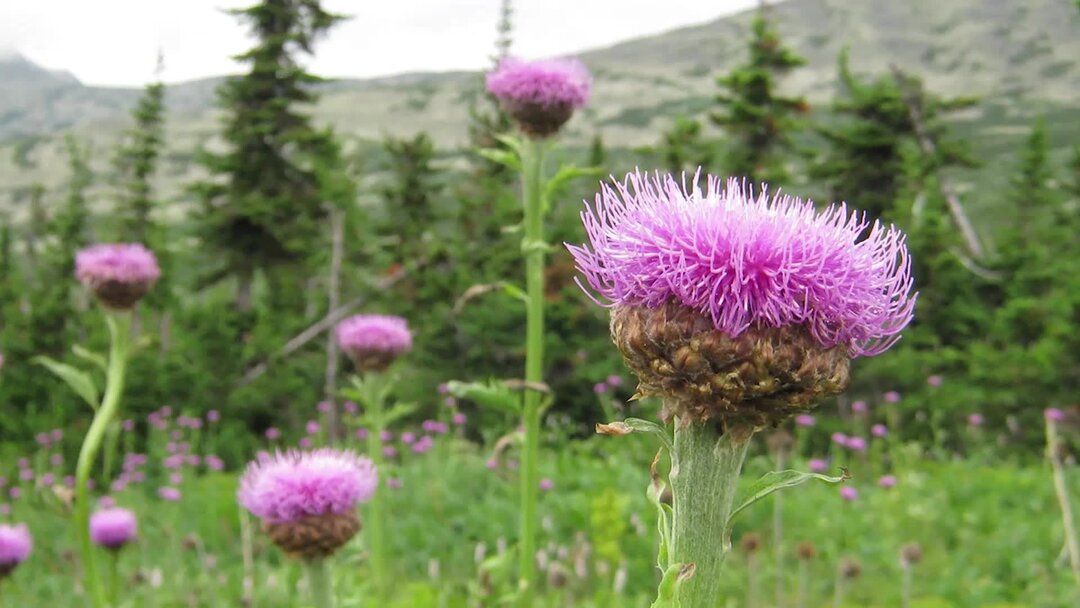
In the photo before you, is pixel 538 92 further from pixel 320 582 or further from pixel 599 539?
pixel 599 539

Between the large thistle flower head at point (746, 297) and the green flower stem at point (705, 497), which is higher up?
the large thistle flower head at point (746, 297)

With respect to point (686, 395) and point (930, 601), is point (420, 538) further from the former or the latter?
point (686, 395)

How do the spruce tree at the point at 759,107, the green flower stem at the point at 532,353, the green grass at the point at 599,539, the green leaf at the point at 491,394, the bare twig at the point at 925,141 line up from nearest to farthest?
the green leaf at the point at 491,394 → the green flower stem at the point at 532,353 → the green grass at the point at 599,539 → the bare twig at the point at 925,141 → the spruce tree at the point at 759,107

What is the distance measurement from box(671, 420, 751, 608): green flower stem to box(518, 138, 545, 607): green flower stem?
2156 millimetres

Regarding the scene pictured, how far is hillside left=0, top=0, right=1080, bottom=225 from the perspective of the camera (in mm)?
123750

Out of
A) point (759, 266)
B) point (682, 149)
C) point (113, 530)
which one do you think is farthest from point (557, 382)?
point (759, 266)

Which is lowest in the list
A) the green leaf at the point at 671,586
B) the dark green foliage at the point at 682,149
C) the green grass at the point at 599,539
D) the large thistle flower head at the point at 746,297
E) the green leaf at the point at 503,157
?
the green grass at the point at 599,539

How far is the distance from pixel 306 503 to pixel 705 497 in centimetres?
181

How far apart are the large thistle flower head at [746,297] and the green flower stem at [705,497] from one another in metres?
0.07

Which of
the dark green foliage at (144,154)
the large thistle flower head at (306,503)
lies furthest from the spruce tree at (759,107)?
the dark green foliage at (144,154)

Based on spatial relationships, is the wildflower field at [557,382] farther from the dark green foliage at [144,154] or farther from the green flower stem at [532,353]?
the dark green foliage at [144,154]

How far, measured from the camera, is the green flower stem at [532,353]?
153 inches

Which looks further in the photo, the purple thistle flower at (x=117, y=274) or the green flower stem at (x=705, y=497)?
the purple thistle flower at (x=117, y=274)

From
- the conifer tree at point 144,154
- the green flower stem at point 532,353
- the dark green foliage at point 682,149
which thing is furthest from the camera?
the conifer tree at point 144,154
